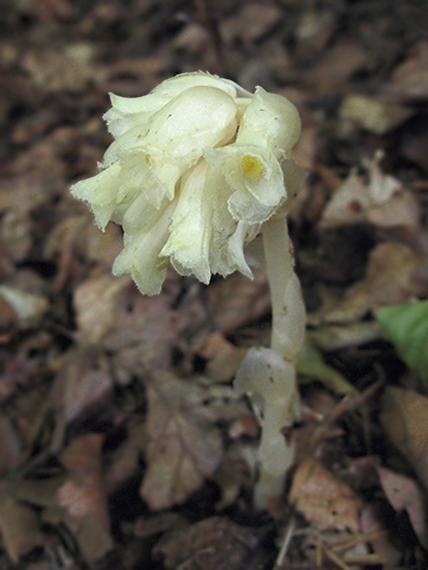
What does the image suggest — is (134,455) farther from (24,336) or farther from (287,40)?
(287,40)

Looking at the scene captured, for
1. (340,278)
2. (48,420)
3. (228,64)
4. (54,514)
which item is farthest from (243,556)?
(228,64)

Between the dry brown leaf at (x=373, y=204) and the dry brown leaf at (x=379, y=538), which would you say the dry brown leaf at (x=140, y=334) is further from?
the dry brown leaf at (x=379, y=538)

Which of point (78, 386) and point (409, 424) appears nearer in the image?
point (409, 424)

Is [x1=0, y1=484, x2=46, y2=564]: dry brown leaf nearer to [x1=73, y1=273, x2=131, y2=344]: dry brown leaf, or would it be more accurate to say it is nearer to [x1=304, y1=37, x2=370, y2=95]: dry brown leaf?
[x1=73, y1=273, x2=131, y2=344]: dry brown leaf

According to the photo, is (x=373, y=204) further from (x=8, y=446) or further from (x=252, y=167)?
(x=8, y=446)

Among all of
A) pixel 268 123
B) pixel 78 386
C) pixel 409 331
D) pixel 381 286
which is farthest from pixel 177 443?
pixel 268 123

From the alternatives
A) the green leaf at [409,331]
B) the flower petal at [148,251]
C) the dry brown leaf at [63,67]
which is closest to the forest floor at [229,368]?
the green leaf at [409,331]

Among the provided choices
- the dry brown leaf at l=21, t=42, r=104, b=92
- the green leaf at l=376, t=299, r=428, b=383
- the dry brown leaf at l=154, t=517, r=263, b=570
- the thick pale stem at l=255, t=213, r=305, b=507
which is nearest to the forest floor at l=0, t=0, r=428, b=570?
the dry brown leaf at l=154, t=517, r=263, b=570
